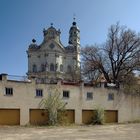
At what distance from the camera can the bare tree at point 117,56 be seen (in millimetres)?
53531

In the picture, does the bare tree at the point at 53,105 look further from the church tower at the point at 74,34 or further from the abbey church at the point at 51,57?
the church tower at the point at 74,34

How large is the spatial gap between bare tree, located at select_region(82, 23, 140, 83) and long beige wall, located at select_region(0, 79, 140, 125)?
616cm

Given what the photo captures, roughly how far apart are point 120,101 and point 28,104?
1412 cm

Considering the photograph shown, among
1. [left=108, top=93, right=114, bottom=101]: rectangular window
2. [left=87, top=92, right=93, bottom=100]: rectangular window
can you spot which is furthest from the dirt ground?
[left=108, top=93, right=114, bottom=101]: rectangular window

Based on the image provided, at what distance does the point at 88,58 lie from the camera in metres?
55.9

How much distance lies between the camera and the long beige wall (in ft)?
122

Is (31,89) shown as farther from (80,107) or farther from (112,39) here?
(112,39)

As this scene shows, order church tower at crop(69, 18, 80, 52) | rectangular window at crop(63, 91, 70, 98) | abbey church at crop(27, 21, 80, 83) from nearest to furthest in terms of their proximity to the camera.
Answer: rectangular window at crop(63, 91, 70, 98) < abbey church at crop(27, 21, 80, 83) < church tower at crop(69, 18, 80, 52)

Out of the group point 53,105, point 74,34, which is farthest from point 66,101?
point 74,34

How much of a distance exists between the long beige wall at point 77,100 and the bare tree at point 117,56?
6162 millimetres

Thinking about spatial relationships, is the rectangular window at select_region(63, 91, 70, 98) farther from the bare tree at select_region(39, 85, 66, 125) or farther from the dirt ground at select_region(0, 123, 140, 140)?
the dirt ground at select_region(0, 123, 140, 140)

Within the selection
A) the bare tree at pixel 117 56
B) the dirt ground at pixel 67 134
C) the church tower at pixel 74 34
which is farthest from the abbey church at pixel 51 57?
the dirt ground at pixel 67 134

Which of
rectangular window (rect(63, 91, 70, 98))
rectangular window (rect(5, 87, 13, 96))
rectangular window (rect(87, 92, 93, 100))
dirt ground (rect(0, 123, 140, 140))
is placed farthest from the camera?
rectangular window (rect(87, 92, 93, 100))

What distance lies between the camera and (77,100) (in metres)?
42.2
